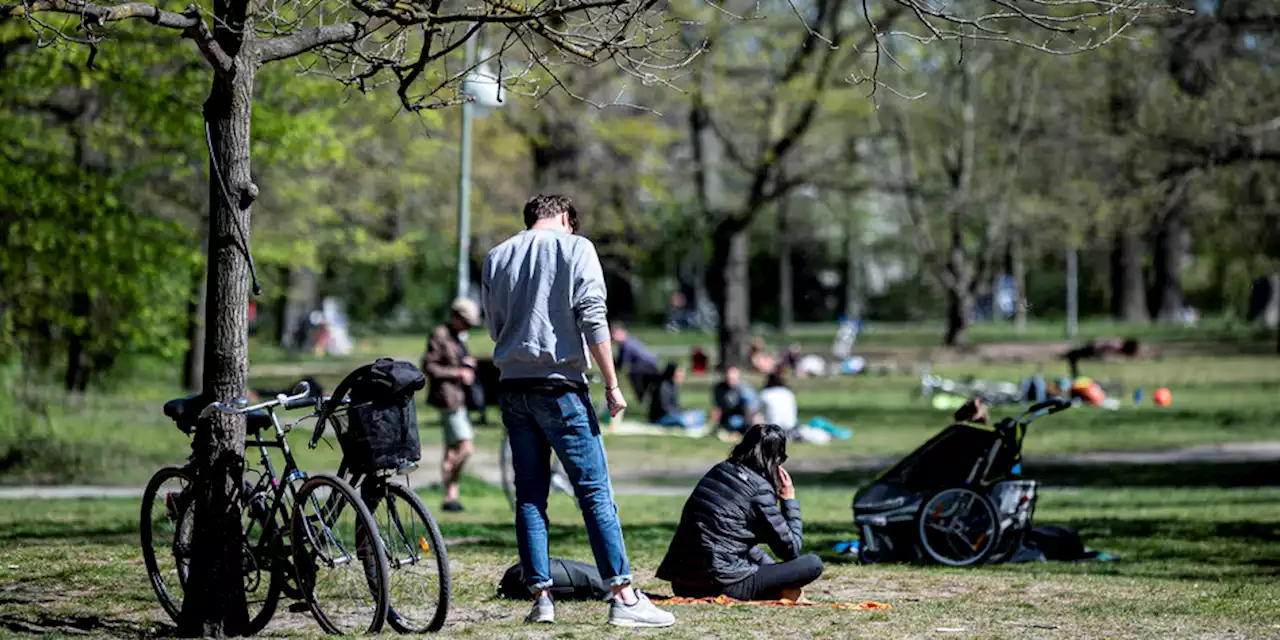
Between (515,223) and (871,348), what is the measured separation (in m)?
14.7

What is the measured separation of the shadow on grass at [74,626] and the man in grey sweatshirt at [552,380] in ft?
5.63

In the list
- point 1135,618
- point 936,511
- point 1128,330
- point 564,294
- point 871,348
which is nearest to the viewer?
point 564,294

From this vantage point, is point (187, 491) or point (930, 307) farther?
Result: point (930, 307)

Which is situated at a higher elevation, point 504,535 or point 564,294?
point 564,294

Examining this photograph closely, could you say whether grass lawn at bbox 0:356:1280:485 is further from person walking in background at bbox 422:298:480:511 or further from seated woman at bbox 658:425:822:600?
seated woman at bbox 658:425:822:600

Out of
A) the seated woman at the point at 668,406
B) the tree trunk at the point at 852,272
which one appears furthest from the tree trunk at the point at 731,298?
the tree trunk at the point at 852,272

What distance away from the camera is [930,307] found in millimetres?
82250

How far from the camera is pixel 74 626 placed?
7758 millimetres

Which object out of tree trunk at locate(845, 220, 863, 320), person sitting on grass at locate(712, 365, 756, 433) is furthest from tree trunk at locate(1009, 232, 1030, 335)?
person sitting on grass at locate(712, 365, 756, 433)

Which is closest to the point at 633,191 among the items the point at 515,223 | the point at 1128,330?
the point at 515,223

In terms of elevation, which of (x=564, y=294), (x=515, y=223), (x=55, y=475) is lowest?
(x=55, y=475)

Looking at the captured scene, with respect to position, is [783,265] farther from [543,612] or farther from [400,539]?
[400,539]

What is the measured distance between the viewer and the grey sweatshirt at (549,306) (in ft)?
24.3

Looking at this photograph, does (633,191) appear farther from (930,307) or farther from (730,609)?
(930,307)
